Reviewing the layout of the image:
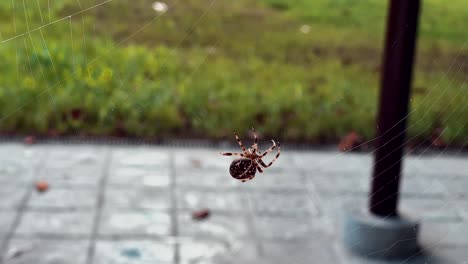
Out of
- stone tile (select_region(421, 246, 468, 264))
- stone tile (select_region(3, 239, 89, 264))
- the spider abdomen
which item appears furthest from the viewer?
stone tile (select_region(421, 246, 468, 264))

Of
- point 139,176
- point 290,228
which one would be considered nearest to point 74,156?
point 139,176

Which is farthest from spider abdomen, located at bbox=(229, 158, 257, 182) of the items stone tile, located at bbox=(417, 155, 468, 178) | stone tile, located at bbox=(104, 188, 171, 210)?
stone tile, located at bbox=(417, 155, 468, 178)

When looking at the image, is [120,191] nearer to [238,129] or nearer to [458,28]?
[238,129]

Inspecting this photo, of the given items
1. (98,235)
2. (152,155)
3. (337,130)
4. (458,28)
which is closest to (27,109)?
(152,155)

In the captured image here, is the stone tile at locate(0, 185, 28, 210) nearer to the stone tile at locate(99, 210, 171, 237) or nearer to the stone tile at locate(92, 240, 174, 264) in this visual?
the stone tile at locate(99, 210, 171, 237)

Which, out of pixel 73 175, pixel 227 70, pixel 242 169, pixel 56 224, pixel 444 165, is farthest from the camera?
pixel 227 70

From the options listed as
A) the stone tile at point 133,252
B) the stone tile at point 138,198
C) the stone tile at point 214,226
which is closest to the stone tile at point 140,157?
the stone tile at point 138,198

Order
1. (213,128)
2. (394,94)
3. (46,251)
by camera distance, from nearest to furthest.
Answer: (394,94), (46,251), (213,128)

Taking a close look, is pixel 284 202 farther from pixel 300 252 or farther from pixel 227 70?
pixel 227 70
